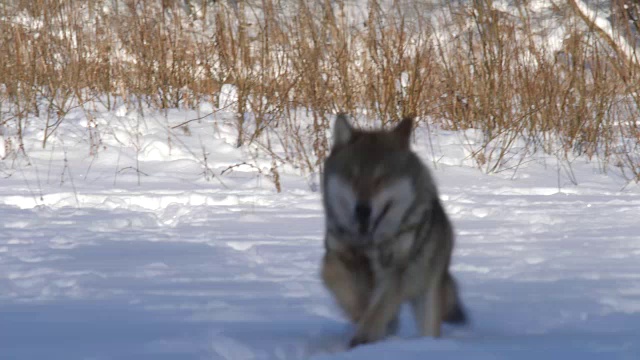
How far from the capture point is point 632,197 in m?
5.00

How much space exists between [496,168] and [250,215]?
2415 millimetres

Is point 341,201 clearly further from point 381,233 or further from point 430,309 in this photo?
point 430,309

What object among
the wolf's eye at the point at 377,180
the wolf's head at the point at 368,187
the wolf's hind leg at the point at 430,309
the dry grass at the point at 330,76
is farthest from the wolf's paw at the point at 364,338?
the dry grass at the point at 330,76

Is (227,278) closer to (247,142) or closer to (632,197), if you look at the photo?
(632,197)

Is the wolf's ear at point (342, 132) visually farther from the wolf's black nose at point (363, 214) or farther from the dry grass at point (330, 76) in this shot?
the dry grass at point (330, 76)

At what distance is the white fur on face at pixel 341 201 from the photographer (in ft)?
5.66

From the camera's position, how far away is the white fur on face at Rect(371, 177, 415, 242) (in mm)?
1724

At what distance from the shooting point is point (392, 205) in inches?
69.6

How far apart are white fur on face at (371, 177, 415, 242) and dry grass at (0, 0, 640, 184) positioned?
383 cm

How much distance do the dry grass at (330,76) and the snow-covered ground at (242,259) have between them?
14.9 inches

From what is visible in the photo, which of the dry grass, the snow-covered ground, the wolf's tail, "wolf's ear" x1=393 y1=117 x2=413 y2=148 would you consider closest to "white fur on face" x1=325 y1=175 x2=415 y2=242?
"wolf's ear" x1=393 y1=117 x2=413 y2=148

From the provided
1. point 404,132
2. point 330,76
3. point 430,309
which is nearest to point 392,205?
point 404,132

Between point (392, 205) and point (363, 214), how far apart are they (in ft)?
0.30

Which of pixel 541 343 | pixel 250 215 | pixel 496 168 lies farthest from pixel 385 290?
pixel 496 168
